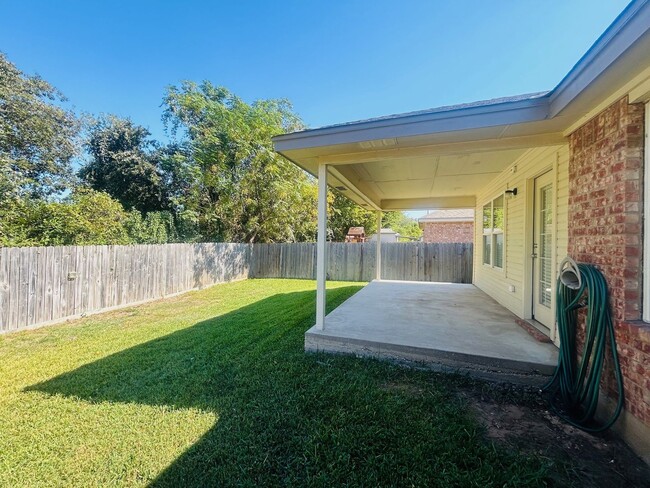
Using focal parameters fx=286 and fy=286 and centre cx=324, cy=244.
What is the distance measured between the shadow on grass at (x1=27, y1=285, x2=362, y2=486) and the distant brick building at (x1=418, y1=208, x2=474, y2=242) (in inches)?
622

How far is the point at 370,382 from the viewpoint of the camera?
2.86m

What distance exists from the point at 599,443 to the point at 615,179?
1929 mm

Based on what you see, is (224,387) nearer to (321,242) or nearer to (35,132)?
(321,242)

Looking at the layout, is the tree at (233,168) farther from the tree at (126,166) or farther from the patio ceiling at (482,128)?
the patio ceiling at (482,128)

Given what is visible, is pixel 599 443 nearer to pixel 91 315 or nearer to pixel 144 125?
pixel 91 315

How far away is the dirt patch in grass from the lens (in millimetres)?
1753

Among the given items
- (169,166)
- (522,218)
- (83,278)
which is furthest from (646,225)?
(169,166)

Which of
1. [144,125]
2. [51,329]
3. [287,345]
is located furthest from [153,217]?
[287,345]

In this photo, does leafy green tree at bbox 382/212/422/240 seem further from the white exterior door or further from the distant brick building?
the white exterior door

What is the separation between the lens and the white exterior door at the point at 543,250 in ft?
12.4

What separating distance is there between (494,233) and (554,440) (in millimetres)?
5026

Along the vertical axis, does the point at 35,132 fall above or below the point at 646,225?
above

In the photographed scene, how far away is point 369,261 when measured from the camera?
1158cm

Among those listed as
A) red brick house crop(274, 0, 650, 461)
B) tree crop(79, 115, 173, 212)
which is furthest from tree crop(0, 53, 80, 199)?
red brick house crop(274, 0, 650, 461)
